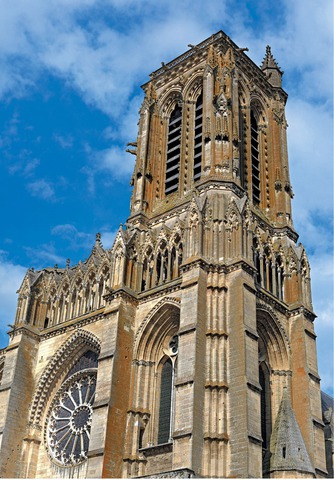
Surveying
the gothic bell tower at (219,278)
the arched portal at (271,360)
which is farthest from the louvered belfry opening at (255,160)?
the arched portal at (271,360)

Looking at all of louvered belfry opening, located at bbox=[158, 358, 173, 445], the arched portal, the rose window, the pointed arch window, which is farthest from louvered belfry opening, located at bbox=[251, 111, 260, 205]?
the rose window

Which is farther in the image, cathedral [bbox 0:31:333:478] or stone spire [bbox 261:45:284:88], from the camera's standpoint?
stone spire [bbox 261:45:284:88]

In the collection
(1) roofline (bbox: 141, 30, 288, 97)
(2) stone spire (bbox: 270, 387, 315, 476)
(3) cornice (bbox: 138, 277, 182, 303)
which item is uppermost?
(1) roofline (bbox: 141, 30, 288, 97)

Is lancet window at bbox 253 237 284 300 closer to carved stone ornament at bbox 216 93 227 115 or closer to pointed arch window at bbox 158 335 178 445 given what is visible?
pointed arch window at bbox 158 335 178 445

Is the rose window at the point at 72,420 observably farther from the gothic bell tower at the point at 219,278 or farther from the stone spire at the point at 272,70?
the stone spire at the point at 272,70

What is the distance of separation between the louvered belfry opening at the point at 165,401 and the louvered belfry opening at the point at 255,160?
876 centimetres

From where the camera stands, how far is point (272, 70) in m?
35.2

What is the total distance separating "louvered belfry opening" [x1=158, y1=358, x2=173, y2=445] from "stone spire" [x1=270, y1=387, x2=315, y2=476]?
3474 mm

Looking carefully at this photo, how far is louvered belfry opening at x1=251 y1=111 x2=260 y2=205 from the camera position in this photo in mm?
29766

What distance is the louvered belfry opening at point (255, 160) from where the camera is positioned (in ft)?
97.7

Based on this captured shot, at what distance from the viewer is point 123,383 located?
77.0 ft

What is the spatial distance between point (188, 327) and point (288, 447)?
4.76 metres

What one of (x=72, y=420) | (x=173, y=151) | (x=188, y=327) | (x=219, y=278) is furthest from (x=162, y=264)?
(x=173, y=151)

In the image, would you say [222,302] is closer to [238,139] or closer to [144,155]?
[238,139]
